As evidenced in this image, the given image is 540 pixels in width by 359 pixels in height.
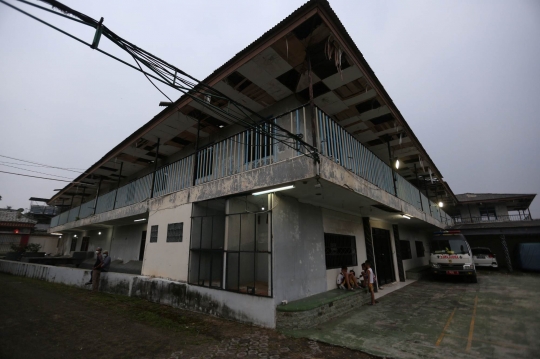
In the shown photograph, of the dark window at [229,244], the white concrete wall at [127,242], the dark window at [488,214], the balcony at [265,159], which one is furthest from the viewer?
the dark window at [488,214]

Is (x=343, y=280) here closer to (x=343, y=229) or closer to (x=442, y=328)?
(x=343, y=229)

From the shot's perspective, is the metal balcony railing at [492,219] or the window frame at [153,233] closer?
the window frame at [153,233]

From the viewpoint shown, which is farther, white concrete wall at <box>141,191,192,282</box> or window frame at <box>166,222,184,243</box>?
window frame at <box>166,222,184,243</box>

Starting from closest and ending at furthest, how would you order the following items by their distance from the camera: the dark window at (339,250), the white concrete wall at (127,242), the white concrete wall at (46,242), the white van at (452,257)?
the dark window at (339,250)
the white van at (452,257)
the white concrete wall at (127,242)
the white concrete wall at (46,242)

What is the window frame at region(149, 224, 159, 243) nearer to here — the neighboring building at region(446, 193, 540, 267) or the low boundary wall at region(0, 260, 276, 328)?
the low boundary wall at region(0, 260, 276, 328)

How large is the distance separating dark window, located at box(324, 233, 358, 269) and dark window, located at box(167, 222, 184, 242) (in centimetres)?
505

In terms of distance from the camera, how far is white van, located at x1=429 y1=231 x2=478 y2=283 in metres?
12.6

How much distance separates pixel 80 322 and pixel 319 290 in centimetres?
659

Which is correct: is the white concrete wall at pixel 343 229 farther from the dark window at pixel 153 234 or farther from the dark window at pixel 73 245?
the dark window at pixel 73 245

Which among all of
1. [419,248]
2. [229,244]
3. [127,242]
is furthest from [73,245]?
[419,248]

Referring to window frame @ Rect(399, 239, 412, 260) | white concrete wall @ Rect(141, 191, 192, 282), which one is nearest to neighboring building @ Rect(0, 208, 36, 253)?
white concrete wall @ Rect(141, 191, 192, 282)

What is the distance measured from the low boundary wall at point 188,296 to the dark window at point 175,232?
54.0 inches

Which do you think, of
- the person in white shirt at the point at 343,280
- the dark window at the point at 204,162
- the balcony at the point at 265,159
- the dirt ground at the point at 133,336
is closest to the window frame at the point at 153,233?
the balcony at the point at 265,159

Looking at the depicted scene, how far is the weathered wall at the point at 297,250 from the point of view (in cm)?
634
